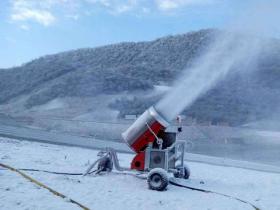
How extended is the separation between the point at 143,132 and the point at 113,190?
2230 mm

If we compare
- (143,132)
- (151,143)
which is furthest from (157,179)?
(143,132)

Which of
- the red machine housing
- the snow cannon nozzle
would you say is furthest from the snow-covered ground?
the snow cannon nozzle

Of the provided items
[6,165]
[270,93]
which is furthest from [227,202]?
[270,93]

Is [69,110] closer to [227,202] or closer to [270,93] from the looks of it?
[270,93]

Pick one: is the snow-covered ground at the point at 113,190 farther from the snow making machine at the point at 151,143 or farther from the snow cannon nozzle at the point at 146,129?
the snow cannon nozzle at the point at 146,129

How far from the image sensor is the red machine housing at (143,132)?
39.9ft

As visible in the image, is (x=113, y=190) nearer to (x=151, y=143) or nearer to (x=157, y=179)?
(x=157, y=179)

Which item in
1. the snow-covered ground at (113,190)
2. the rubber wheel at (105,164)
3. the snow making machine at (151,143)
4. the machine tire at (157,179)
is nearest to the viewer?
the snow-covered ground at (113,190)

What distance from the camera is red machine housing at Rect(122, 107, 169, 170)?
1215cm

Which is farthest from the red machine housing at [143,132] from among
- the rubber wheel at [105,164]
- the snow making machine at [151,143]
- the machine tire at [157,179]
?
the machine tire at [157,179]

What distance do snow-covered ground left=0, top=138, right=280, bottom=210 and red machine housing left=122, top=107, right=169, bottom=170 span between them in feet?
2.03

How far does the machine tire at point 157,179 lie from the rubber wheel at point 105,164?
198cm

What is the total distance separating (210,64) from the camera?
17.9 m

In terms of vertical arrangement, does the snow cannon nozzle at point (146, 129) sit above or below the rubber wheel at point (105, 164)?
above
